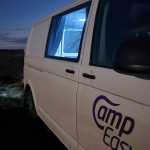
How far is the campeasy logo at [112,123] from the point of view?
2.72 m

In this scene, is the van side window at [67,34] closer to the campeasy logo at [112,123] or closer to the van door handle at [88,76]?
the van door handle at [88,76]

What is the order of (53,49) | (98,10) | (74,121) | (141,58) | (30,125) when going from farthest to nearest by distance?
(30,125) < (53,49) < (74,121) < (98,10) < (141,58)

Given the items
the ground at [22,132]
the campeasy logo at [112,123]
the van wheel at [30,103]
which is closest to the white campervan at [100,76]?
the campeasy logo at [112,123]

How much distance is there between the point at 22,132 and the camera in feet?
21.4

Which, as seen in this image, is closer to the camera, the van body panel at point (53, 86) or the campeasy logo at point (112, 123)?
the campeasy logo at point (112, 123)

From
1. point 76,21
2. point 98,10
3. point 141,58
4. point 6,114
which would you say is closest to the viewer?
point 141,58

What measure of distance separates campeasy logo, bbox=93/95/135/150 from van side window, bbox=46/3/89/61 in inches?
33.3

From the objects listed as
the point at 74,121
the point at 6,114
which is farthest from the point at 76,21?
the point at 6,114

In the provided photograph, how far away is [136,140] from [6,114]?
5.81m

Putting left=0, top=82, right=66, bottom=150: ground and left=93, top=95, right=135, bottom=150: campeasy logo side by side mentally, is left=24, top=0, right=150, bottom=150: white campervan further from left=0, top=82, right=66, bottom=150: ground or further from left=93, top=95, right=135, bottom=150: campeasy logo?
left=0, top=82, right=66, bottom=150: ground

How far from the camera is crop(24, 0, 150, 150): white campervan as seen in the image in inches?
99.6

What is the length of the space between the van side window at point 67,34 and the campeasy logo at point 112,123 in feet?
2.77

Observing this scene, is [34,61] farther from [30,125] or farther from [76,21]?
[76,21]

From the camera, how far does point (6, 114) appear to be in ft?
26.5
